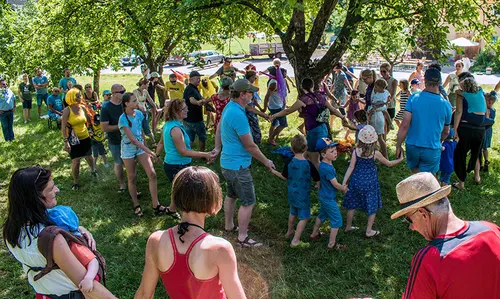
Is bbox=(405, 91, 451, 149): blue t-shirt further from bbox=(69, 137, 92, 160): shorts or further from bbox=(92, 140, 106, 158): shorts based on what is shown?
bbox=(92, 140, 106, 158): shorts

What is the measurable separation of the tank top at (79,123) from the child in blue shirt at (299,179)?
12.9 feet

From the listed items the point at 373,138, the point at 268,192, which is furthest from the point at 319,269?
the point at 268,192

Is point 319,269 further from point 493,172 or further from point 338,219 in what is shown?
point 493,172

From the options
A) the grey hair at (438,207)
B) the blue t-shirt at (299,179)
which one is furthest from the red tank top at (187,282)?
the blue t-shirt at (299,179)

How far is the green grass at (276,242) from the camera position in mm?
4523

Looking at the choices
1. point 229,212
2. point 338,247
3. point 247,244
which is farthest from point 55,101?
point 338,247

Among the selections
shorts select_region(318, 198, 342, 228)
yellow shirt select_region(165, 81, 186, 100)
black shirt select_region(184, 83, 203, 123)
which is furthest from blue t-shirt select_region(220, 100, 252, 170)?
yellow shirt select_region(165, 81, 186, 100)

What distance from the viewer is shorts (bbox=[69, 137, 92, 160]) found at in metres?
7.34

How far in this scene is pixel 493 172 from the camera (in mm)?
7496

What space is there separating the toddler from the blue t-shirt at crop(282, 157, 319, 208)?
285cm

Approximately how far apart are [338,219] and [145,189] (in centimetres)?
361

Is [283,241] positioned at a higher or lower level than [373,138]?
lower

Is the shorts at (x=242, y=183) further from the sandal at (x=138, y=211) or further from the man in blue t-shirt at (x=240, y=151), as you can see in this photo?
the sandal at (x=138, y=211)

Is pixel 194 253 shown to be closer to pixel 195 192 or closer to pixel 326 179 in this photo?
pixel 195 192
